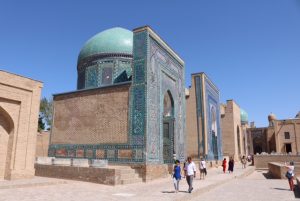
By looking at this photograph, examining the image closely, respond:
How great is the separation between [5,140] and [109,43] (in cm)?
903

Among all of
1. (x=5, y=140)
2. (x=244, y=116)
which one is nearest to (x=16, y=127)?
(x=5, y=140)

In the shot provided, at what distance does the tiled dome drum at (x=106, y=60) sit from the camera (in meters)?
15.8

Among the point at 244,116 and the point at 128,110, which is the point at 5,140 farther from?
the point at 244,116

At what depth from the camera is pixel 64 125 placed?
14094 millimetres

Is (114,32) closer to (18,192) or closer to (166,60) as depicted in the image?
(166,60)

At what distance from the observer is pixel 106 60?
53.3 feet

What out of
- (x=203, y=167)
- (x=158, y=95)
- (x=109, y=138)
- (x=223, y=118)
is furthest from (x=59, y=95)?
(x=223, y=118)

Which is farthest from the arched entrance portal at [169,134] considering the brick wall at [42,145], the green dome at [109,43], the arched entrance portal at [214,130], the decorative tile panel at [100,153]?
the brick wall at [42,145]

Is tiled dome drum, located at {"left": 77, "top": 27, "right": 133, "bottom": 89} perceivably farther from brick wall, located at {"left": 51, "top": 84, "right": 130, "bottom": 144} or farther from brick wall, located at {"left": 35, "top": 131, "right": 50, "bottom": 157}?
brick wall, located at {"left": 35, "top": 131, "right": 50, "bottom": 157}

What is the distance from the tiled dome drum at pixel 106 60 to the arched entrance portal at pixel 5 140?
6.80 m

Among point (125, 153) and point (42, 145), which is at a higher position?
point (42, 145)

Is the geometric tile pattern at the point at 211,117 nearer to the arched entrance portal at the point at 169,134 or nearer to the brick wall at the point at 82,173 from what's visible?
the arched entrance portal at the point at 169,134

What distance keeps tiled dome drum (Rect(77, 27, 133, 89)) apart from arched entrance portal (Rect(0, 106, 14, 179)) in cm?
680

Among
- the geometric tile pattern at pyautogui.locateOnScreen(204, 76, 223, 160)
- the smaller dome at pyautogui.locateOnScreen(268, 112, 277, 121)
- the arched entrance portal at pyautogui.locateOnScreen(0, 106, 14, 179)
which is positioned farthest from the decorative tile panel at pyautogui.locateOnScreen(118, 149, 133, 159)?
the smaller dome at pyautogui.locateOnScreen(268, 112, 277, 121)
